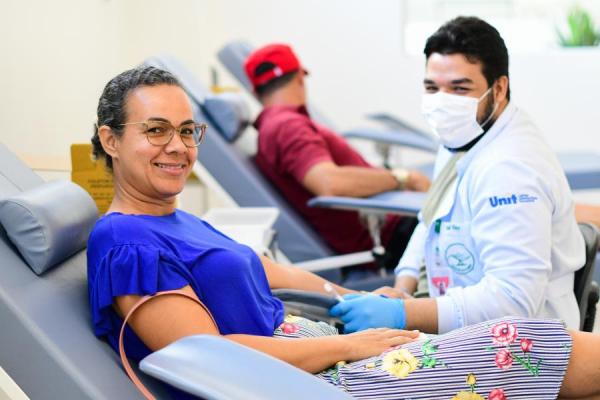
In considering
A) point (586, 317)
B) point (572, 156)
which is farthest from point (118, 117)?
point (572, 156)

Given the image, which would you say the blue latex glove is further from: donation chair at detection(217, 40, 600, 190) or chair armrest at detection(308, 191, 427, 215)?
donation chair at detection(217, 40, 600, 190)

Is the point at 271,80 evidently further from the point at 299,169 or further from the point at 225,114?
the point at 299,169

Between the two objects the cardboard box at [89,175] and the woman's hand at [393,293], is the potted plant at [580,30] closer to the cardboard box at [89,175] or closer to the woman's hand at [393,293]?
the woman's hand at [393,293]

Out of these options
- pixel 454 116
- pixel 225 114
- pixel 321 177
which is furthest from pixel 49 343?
pixel 225 114

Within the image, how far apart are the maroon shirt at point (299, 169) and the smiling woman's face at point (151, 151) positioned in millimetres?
1533

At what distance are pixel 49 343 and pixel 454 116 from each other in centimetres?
115

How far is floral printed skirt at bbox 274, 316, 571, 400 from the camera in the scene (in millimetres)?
1508

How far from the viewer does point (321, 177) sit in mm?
3129

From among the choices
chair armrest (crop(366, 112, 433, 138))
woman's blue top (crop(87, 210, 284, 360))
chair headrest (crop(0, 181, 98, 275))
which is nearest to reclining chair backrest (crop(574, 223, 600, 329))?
woman's blue top (crop(87, 210, 284, 360))

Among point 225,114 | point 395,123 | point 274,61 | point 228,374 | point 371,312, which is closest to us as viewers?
point 228,374

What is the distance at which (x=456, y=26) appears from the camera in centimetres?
211

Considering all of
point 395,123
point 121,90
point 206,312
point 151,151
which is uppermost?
point 121,90

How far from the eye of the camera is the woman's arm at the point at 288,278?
2010 mm

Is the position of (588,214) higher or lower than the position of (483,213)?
lower
